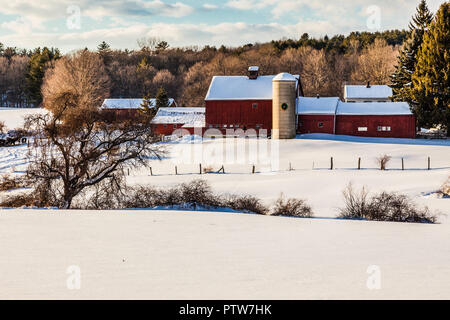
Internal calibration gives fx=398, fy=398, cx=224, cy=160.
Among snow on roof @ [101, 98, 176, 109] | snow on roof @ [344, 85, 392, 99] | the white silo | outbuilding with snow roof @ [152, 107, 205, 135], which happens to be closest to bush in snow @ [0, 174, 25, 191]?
the white silo

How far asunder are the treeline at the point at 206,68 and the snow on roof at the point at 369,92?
13.7m

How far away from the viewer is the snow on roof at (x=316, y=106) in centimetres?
3853

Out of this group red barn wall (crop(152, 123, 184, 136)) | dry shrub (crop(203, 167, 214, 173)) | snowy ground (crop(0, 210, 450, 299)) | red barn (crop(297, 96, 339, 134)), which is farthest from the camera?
red barn wall (crop(152, 123, 184, 136))

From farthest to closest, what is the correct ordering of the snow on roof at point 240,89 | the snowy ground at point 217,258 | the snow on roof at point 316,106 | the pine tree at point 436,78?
1. the snow on roof at point 240,89
2. the snow on roof at point 316,106
3. the pine tree at point 436,78
4. the snowy ground at point 217,258

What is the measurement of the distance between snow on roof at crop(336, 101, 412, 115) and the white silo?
5.46 meters

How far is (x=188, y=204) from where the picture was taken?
1404 cm

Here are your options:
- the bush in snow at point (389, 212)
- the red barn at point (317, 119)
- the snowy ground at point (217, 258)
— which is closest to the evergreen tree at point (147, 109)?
the red barn at point (317, 119)

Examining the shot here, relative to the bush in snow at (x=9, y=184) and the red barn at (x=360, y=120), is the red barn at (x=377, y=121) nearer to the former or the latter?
the red barn at (x=360, y=120)

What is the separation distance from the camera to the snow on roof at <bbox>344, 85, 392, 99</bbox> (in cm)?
4994

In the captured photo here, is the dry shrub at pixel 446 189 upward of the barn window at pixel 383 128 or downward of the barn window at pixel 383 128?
downward

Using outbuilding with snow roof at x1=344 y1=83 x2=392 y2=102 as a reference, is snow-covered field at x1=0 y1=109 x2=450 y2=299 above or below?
below

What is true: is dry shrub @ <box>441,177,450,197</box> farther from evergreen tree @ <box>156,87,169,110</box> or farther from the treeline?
the treeline
